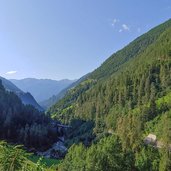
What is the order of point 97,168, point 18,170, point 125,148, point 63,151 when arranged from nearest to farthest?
point 18,170, point 97,168, point 125,148, point 63,151

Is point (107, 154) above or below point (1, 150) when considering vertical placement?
below

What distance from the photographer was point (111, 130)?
650ft

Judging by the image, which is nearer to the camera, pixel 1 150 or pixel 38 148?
pixel 1 150

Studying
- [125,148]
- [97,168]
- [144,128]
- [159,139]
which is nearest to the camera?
[97,168]

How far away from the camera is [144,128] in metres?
172

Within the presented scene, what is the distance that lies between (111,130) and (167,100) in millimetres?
34269

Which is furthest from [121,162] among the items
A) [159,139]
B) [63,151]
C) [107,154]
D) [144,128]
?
[63,151]

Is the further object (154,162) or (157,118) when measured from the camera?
(157,118)

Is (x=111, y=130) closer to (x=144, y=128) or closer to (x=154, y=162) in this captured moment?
(x=144, y=128)

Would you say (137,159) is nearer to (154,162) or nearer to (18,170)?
(154,162)

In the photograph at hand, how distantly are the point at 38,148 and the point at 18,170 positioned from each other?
178 metres

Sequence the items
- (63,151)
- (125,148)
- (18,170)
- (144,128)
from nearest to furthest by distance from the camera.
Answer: (18,170) < (125,148) < (144,128) < (63,151)

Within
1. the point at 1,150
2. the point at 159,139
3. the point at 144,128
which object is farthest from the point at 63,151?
the point at 1,150

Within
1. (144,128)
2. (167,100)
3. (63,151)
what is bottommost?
(63,151)
